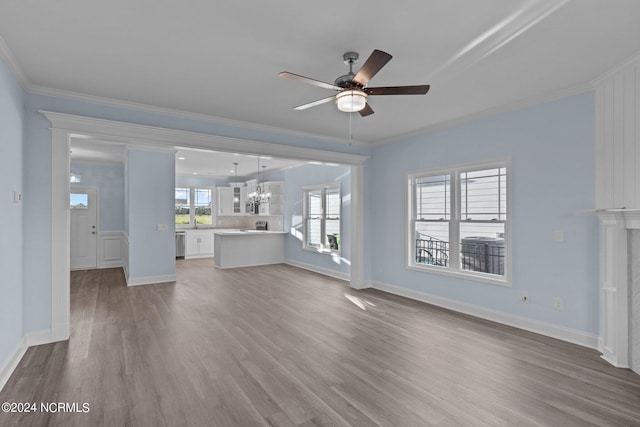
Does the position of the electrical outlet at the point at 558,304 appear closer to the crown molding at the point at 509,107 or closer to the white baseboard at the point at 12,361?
the crown molding at the point at 509,107

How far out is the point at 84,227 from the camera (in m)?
8.14

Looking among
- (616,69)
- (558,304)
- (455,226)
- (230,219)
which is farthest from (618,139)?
(230,219)

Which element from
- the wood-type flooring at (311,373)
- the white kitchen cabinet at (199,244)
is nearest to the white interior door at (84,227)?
the white kitchen cabinet at (199,244)

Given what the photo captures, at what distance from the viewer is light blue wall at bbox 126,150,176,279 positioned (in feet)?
20.8

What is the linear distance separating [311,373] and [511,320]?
2.79 m

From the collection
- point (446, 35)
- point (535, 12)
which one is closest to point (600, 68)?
point (535, 12)

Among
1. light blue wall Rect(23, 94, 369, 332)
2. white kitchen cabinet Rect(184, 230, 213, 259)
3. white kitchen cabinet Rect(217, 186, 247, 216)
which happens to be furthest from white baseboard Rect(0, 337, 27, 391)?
white kitchen cabinet Rect(217, 186, 247, 216)

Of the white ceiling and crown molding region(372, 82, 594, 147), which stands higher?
the white ceiling

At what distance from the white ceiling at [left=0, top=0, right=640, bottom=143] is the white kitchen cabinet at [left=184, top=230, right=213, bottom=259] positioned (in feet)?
22.6

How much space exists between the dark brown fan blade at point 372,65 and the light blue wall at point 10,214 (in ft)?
9.62

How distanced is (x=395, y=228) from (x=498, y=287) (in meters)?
1.93

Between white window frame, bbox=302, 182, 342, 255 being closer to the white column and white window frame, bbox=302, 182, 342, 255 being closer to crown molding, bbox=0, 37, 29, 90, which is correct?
the white column

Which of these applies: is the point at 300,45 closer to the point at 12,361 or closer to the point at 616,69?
the point at 616,69

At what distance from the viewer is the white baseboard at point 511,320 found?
11.6ft
